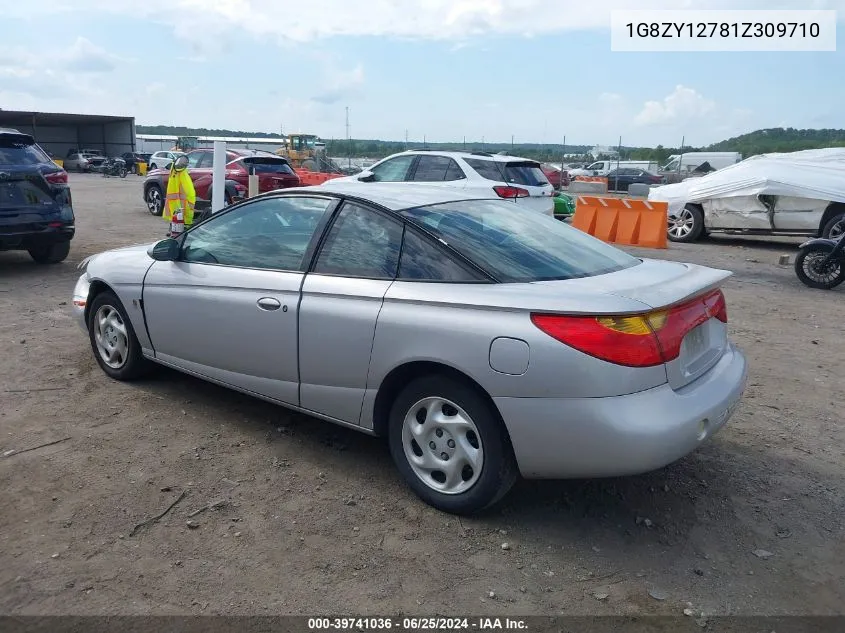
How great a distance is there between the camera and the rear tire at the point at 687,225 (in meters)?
14.4

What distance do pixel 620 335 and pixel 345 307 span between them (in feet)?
4.51

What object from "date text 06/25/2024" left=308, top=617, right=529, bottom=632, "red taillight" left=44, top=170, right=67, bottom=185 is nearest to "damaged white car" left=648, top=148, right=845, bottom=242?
"red taillight" left=44, top=170, right=67, bottom=185

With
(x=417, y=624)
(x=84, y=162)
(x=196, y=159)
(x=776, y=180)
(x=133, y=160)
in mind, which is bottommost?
(x=417, y=624)

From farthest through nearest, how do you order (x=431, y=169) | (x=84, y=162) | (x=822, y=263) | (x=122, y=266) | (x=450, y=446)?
(x=84, y=162)
(x=431, y=169)
(x=822, y=263)
(x=122, y=266)
(x=450, y=446)

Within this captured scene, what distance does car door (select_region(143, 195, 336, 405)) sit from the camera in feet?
12.6

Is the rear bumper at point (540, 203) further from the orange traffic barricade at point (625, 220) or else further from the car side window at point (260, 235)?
the car side window at point (260, 235)

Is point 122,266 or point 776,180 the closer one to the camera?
point 122,266

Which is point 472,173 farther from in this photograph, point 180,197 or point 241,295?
point 241,295

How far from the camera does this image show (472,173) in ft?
38.8

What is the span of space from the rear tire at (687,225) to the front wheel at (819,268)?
4.64 meters

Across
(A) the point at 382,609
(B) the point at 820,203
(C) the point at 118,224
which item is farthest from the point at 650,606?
(C) the point at 118,224

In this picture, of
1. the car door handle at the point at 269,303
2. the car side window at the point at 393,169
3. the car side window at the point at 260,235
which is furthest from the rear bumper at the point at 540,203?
the car door handle at the point at 269,303

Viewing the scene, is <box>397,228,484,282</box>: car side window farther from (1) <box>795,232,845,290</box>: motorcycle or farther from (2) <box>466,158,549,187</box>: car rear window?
(2) <box>466,158,549,187</box>: car rear window

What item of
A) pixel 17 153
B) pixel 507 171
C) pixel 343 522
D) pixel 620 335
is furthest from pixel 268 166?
pixel 620 335
